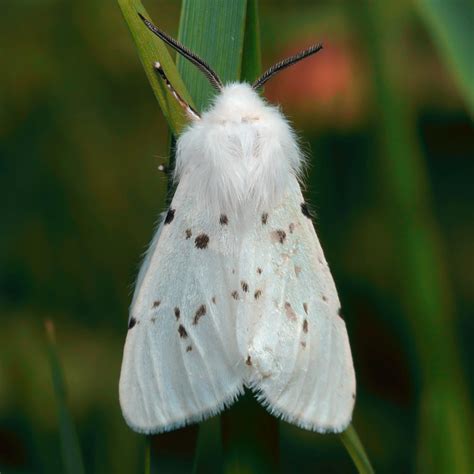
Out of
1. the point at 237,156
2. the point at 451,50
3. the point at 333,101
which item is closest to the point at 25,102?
the point at 333,101

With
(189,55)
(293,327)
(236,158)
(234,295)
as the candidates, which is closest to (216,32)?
(189,55)

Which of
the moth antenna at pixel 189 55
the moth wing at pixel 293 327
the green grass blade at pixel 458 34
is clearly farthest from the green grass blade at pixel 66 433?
the green grass blade at pixel 458 34

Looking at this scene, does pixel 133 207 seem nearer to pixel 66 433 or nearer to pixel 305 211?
pixel 305 211

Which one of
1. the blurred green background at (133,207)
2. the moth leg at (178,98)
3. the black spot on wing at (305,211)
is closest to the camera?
the moth leg at (178,98)

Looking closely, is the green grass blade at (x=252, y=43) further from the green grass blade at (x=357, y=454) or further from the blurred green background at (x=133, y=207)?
the green grass blade at (x=357, y=454)

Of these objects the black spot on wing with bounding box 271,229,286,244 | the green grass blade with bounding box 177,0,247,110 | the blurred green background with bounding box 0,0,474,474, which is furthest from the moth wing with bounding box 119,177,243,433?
→ the blurred green background with bounding box 0,0,474,474

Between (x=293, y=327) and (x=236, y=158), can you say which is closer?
(x=293, y=327)

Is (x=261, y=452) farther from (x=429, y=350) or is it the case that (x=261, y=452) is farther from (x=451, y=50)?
(x=451, y=50)
